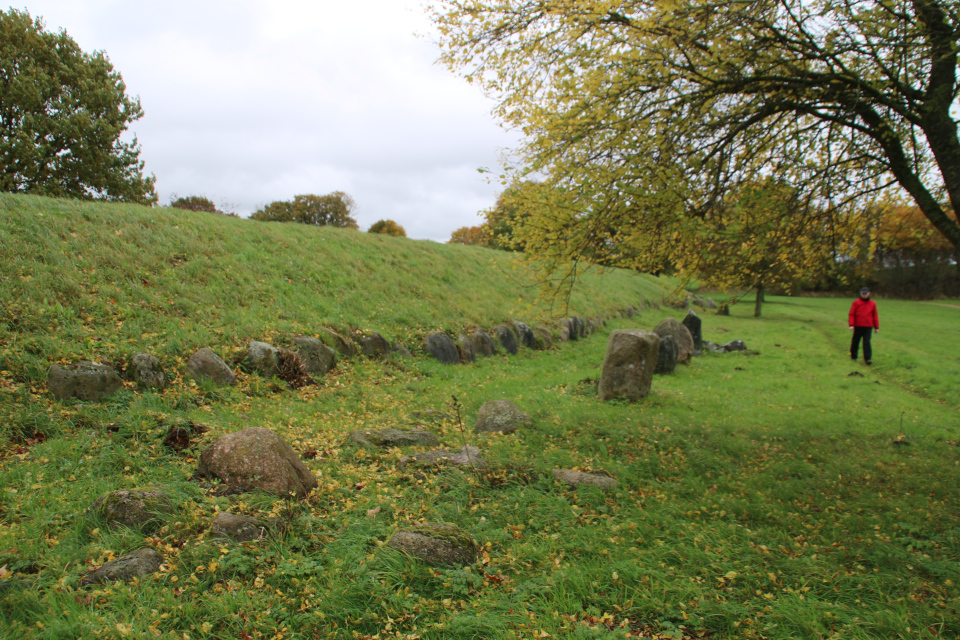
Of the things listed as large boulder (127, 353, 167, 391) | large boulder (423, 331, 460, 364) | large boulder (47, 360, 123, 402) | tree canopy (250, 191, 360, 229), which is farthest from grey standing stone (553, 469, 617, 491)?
tree canopy (250, 191, 360, 229)

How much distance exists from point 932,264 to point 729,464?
61.3 metres

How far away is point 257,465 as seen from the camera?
21.9ft

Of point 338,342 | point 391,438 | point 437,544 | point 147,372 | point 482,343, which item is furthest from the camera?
point 482,343

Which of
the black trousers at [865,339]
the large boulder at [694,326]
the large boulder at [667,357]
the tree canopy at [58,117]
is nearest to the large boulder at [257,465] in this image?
the large boulder at [667,357]

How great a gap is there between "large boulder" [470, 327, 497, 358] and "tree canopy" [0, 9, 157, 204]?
1151 inches

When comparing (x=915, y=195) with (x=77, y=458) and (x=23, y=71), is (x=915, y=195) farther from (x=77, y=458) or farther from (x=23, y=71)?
(x=23, y=71)

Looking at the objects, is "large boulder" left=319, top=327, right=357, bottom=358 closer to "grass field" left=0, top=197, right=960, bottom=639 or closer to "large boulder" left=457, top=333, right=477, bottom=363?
"grass field" left=0, top=197, right=960, bottom=639

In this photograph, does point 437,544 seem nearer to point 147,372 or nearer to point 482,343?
point 147,372

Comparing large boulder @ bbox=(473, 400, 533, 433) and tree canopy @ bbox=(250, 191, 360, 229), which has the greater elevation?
tree canopy @ bbox=(250, 191, 360, 229)

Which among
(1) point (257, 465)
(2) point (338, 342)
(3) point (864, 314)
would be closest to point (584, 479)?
(1) point (257, 465)

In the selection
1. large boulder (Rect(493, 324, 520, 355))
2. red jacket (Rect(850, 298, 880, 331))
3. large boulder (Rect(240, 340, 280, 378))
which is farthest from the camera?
large boulder (Rect(493, 324, 520, 355))

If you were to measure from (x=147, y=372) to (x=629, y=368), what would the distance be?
11403mm

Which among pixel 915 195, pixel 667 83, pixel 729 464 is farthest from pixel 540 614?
pixel 915 195

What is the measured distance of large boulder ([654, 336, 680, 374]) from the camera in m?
19.0
